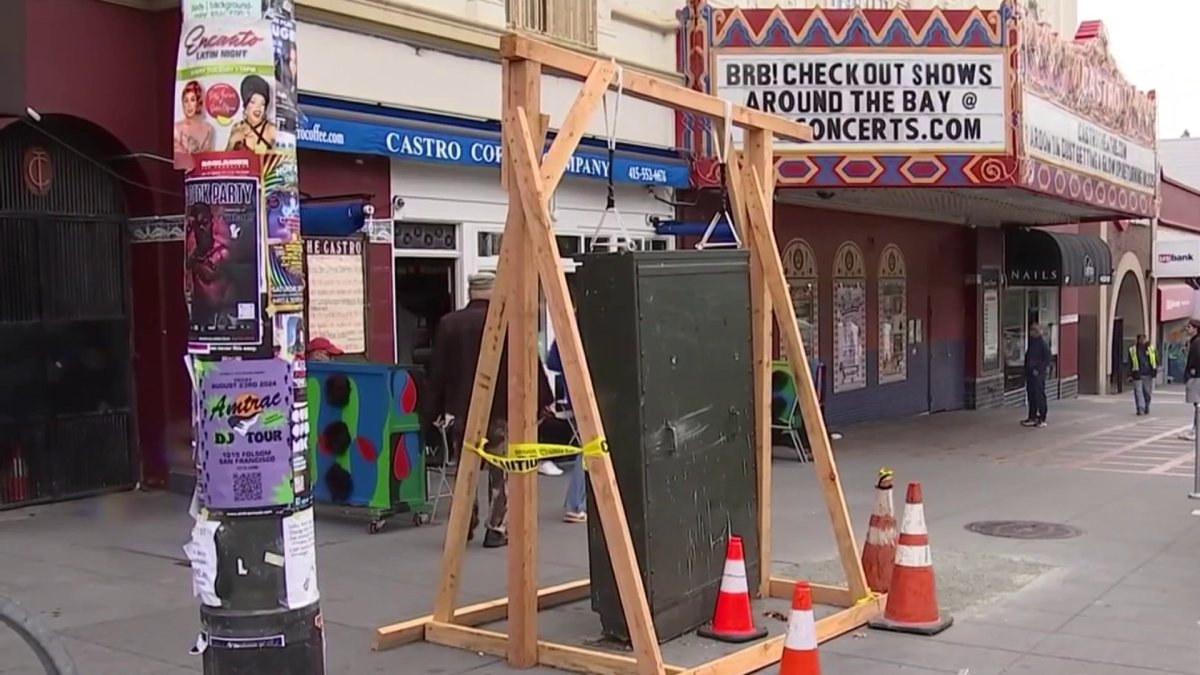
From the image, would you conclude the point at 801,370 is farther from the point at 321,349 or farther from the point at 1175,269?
the point at 1175,269

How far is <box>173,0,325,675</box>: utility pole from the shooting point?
400 cm

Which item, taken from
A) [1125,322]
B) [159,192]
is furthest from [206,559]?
[1125,322]

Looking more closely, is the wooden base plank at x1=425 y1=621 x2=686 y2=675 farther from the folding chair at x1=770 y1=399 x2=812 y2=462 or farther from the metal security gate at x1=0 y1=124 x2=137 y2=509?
the folding chair at x1=770 y1=399 x2=812 y2=462

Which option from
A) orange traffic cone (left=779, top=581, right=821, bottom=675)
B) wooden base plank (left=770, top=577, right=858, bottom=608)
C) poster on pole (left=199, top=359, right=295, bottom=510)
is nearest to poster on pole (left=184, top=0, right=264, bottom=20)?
poster on pole (left=199, top=359, right=295, bottom=510)

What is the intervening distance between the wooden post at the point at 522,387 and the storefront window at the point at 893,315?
1560 cm

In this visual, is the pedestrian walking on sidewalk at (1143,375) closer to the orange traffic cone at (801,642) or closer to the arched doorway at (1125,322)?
the arched doorway at (1125,322)

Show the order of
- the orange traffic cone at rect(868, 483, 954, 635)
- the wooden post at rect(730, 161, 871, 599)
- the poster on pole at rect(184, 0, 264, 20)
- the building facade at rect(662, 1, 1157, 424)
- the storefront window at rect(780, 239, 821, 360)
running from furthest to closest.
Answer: the storefront window at rect(780, 239, 821, 360)
the building facade at rect(662, 1, 1157, 424)
the wooden post at rect(730, 161, 871, 599)
the orange traffic cone at rect(868, 483, 954, 635)
the poster on pole at rect(184, 0, 264, 20)

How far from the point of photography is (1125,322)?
36.4 metres

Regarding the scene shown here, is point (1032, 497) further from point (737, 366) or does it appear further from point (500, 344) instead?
point (500, 344)

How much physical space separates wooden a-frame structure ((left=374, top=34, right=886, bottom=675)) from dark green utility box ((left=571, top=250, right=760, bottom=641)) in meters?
0.37

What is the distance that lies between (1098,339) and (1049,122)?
16948 mm

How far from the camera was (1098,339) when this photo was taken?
31.2m

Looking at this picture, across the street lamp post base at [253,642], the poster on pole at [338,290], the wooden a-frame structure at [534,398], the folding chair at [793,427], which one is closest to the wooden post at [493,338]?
the wooden a-frame structure at [534,398]

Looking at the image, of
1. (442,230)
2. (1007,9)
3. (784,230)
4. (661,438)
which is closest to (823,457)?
(661,438)
